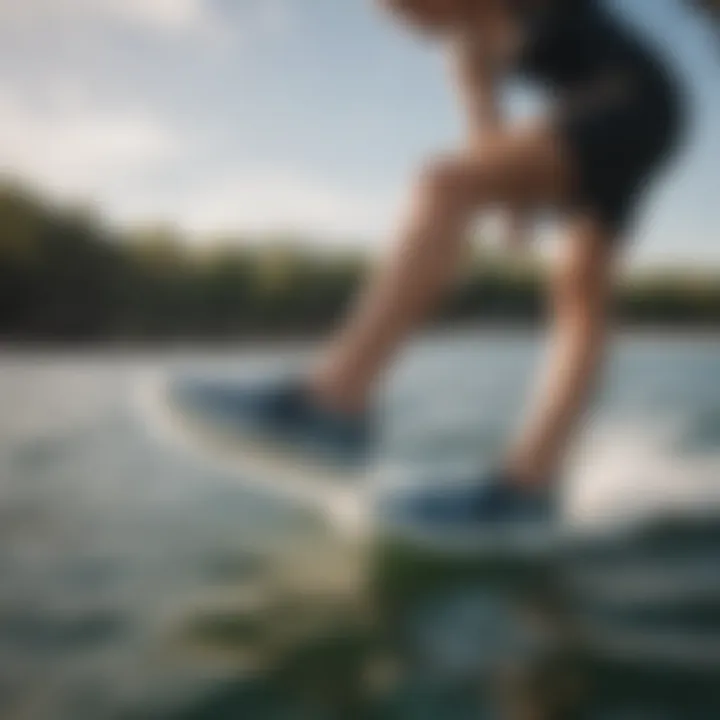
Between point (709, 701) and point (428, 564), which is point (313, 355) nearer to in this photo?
point (428, 564)

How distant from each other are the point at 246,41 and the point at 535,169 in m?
0.25

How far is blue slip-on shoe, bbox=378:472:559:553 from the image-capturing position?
0.73 meters

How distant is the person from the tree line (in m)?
0.02

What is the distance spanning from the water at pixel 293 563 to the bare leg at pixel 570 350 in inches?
0.8

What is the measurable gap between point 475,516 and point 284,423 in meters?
0.15

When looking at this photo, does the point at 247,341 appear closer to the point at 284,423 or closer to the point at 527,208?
the point at 284,423

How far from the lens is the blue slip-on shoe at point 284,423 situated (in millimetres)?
730

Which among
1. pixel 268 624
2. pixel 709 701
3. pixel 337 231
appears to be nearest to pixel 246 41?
pixel 337 231

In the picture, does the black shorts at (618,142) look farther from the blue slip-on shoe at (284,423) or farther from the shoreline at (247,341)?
the blue slip-on shoe at (284,423)

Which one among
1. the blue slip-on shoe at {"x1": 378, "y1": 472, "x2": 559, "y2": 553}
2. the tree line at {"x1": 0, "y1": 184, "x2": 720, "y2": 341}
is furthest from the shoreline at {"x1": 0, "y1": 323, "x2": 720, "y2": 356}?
the blue slip-on shoe at {"x1": 378, "y1": 472, "x2": 559, "y2": 553}

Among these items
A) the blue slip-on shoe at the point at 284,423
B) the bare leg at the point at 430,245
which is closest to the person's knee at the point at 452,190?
the bare leg at the point at 430,245

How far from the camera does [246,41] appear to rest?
31.4 inches

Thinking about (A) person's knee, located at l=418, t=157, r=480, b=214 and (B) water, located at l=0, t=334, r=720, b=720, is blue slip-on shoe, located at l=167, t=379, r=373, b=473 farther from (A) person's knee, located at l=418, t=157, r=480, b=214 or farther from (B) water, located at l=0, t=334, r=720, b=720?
(A) person's knee, located at l=418, t=157, r=480, b=214

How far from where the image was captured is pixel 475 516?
74 cm
